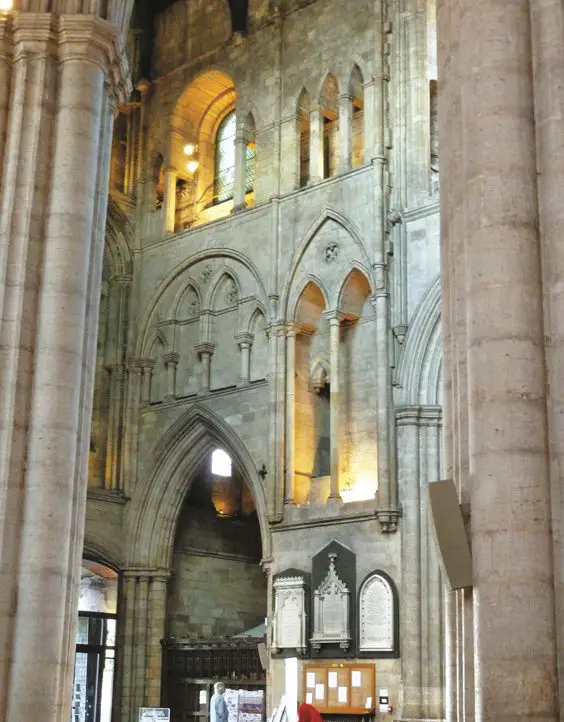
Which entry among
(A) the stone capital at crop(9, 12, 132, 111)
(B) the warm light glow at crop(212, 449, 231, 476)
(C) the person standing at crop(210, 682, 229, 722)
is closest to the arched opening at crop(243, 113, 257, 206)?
(B) the warm light glow at crop(212, 449, 231, 476)

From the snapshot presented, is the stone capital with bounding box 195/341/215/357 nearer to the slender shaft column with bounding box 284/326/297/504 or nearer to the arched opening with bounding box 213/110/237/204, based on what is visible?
the slender shaft column with bounding box 284/326/297/504

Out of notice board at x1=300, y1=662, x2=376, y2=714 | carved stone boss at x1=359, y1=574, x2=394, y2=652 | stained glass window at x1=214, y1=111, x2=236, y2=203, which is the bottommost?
notice board at x1=300, y1=662, x2=376, y2=714

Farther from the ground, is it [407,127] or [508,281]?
[407,127]

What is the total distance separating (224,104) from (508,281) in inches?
729

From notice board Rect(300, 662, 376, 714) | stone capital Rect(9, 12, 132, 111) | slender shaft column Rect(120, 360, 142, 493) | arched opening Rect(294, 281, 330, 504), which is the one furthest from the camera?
slender shaft column Rect(120, 360, 142, 493)

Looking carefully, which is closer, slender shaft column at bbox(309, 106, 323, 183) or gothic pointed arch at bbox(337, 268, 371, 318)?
gothic pointed arch at bbox(337, 268, 371, 318)

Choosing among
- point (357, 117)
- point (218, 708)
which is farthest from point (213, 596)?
point (357, 117)

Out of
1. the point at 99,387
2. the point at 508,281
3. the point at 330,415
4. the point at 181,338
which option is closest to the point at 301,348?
the point at 330,415

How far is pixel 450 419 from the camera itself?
798 centimetres

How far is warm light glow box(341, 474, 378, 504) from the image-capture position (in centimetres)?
1969

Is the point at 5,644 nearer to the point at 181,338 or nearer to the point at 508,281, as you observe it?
the point at 508,281

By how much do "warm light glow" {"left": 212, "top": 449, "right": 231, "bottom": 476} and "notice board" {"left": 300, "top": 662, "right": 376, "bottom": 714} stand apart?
21.8 ft

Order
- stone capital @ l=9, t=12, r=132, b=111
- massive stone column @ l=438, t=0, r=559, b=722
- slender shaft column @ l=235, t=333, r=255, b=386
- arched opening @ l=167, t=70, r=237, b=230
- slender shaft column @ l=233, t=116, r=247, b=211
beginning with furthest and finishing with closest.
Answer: arched opening @ l=167, t=70, r=237, b=230
slender shaft column @ l=233, t=116, r=247, b=211
slender shaft column @ l=235, t=333, r=255, b=386
stone capital @ l=9, t=12, r=132, b=111
massive stone column @ l=438, t=0, r=559, b=722

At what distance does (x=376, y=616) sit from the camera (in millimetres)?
18625
